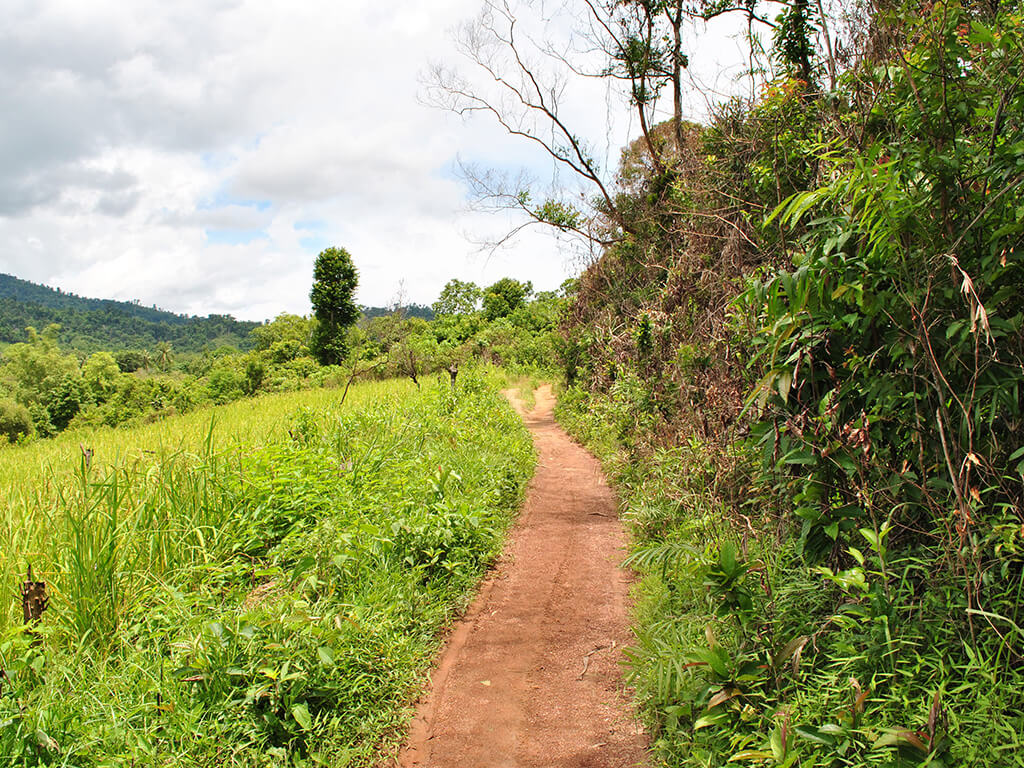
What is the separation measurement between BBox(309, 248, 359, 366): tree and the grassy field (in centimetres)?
3028

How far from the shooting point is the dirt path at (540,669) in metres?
2.77

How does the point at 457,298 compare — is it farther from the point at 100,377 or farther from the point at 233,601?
the point at 233,601

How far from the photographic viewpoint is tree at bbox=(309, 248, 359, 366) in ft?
115

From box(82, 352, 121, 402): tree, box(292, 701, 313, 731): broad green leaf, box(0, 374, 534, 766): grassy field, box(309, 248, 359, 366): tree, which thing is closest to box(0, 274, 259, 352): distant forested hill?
box(82, 352, 121, 402): tree

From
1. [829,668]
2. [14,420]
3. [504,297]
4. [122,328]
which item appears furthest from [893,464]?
[122,328]

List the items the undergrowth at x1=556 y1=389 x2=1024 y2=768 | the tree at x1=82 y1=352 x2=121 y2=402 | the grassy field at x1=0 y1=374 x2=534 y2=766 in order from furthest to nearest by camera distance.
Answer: the tree at x1=82 y1=352 x2=121 y2=402 < the grassy field at x1=0 y1=374 x2=534 y2=766 < the undergrowth at x1=556 y1=389 x2=1024 y2=768

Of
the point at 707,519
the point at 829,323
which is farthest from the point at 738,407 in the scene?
the point at 829,323

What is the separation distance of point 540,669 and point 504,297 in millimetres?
34171

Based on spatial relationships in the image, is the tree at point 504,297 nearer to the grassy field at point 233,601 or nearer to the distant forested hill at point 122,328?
the grassy field at point 233,601

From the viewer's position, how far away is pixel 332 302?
116 feet

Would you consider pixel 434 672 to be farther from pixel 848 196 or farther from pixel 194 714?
pixel 848 196

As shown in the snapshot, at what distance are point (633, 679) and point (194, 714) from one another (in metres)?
2.13

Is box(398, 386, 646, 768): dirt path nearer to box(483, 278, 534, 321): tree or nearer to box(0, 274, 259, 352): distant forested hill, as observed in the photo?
box(483, 278, 534, 321): tree

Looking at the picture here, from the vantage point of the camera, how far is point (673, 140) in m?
11.8
